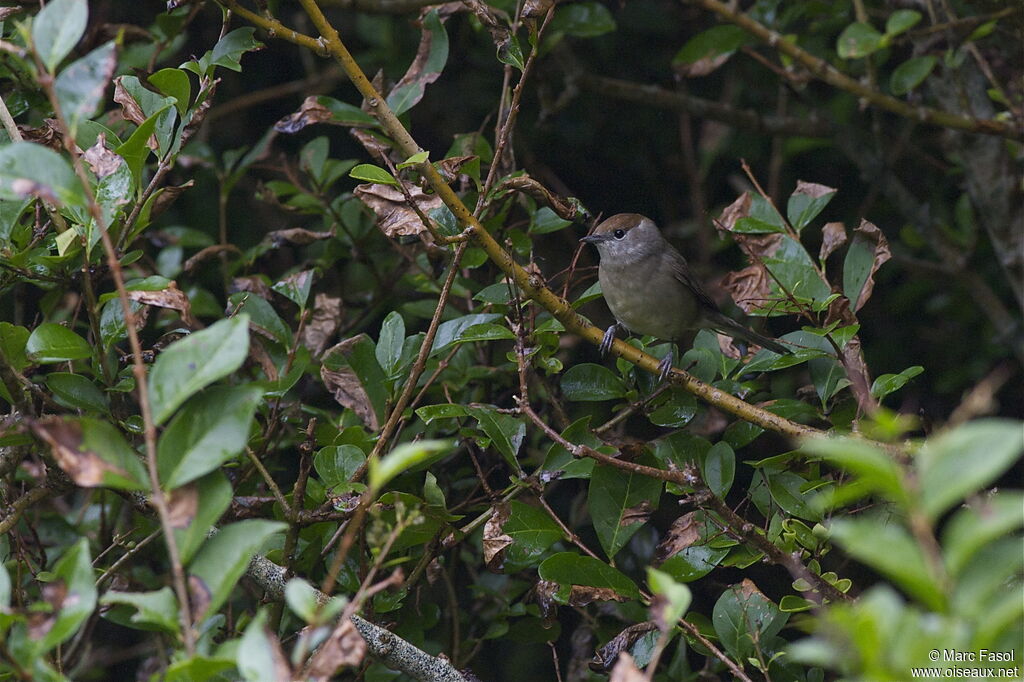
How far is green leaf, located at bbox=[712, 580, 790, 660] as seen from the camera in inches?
94.7

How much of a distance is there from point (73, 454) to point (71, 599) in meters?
0.21

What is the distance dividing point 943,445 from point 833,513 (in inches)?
64.4

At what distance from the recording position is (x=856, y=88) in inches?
145

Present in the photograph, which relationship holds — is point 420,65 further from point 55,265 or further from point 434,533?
point 434,533

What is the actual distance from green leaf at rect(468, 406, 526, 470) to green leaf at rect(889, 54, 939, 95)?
2.11m

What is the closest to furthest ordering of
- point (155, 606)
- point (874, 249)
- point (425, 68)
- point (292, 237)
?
point (155, 606) → point (874, 249) → point (425, 68) → point (292, 237)

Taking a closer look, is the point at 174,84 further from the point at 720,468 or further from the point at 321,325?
the point at 720,468

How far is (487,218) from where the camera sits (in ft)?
10.4

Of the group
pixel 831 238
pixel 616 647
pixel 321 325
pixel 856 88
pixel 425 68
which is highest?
pixel 425 68

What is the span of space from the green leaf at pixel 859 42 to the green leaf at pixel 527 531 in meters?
2.08

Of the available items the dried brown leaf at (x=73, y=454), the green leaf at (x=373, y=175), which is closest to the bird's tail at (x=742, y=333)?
the green leaf at (x=373, y=175)

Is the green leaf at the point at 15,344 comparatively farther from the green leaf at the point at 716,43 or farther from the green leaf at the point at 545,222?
the green leaf at the point at 716,43

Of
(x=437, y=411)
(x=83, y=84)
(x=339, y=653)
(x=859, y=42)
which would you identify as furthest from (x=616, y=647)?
(x=859, y=42)

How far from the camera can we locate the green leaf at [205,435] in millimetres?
1490
